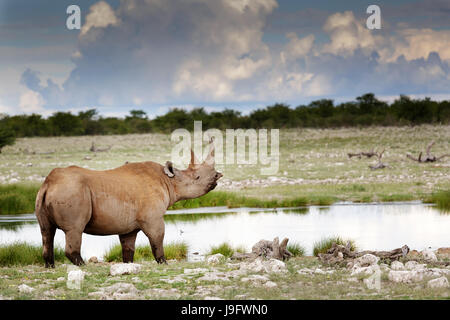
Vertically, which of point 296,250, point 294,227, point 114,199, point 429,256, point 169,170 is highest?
point 169,170

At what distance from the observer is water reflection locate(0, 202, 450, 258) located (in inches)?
553

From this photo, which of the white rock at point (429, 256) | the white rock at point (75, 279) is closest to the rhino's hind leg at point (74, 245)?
the white rock at point (75, 279)

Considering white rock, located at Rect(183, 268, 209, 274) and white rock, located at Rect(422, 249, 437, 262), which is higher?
white rock, located at Rect(183, 268, 209, 274)

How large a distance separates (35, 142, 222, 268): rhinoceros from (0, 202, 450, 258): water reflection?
328 cm

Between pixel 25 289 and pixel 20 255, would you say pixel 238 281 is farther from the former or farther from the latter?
pixel 20 255

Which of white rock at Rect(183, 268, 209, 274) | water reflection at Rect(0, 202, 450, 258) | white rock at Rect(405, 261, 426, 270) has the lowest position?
water reflection at Rect(0, 202, 450, 258)

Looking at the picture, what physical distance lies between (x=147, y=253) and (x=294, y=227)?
Answer: 4.89 meters

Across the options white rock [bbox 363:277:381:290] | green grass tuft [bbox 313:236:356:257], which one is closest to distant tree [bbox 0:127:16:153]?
green grass tuft [bbox 313:236:356:257]

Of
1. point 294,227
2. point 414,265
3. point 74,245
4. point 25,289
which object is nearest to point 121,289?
point 25,289

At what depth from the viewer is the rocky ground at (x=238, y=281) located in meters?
7.29

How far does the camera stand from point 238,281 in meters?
8.05

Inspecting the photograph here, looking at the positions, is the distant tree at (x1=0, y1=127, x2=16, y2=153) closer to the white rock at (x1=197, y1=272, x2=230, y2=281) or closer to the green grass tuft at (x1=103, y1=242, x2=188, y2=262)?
the green grass tuft at (x1=103, y1=242, x2=188, y2=262)

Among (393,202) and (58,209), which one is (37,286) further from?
(393,202)

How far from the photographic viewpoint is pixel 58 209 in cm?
898
